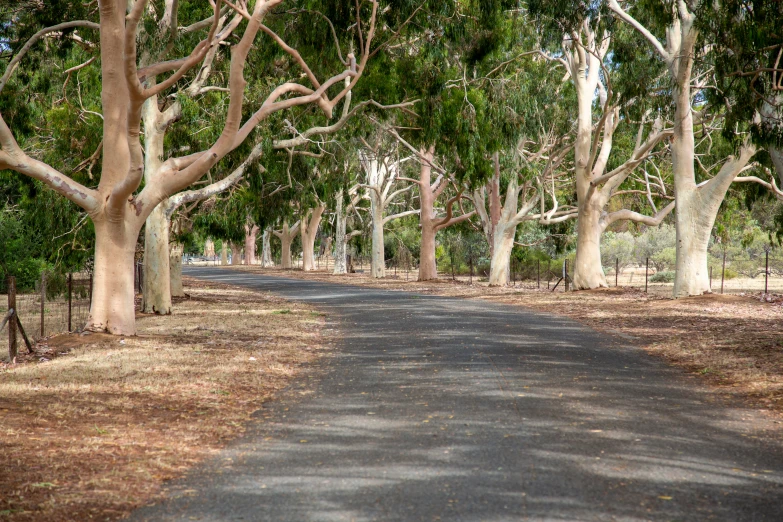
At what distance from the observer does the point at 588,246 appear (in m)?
28.1

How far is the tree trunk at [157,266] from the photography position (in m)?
19.7

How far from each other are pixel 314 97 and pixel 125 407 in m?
7.70

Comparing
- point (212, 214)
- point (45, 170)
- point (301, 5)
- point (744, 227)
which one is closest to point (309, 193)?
point (212, 214)

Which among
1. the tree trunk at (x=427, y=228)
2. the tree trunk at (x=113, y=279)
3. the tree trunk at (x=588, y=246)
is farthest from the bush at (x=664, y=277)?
the tree trunk at (x=113, y=279)

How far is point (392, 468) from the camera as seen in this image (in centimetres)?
605

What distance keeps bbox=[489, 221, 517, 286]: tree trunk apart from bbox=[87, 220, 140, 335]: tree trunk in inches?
825

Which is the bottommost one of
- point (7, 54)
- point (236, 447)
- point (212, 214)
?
point (236, 447)

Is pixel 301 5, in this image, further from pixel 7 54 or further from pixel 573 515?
pixel 573 515

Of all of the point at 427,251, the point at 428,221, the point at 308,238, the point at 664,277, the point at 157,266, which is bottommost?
the point at 664,277

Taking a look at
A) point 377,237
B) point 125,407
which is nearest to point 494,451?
point 125,407

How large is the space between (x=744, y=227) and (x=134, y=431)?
4230 cm

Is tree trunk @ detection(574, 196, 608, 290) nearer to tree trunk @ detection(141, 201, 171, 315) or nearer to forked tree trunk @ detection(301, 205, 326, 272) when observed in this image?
tree trunk @ detection(141, 201, 171, 315)

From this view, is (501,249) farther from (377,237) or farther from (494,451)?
(494,451)

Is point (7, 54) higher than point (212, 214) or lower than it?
higher
